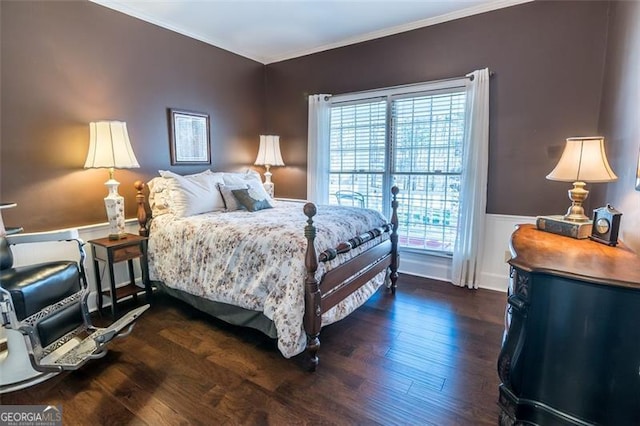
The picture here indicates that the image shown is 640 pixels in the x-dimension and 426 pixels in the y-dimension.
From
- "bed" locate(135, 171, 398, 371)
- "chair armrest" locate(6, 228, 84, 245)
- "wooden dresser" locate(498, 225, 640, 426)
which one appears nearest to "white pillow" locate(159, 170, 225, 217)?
"bed" locate(135, 171, 398, 371)

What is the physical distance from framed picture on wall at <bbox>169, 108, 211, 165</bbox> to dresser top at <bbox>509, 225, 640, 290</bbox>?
10.6ft

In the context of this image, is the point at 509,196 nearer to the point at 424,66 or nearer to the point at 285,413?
the point at 424,66

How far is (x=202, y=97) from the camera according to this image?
376 centimetres

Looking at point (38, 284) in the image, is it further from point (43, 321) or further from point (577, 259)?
point (577, 259)

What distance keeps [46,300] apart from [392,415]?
208 cm

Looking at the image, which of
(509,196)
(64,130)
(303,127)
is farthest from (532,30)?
(64,130)

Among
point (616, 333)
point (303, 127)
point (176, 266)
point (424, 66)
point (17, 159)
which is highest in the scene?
point (424, 66)

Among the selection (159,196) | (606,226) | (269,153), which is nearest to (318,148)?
(269,153)

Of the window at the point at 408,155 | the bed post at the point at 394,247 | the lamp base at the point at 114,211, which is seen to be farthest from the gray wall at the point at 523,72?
the lamp base at the point at 114,211

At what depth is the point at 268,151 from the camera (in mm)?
4230

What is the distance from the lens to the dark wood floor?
1685 millimetres

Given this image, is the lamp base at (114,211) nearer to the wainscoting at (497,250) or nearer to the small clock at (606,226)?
the wainscoting at (497,250)

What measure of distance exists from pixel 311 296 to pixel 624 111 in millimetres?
2360

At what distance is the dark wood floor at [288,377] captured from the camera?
1.68m
